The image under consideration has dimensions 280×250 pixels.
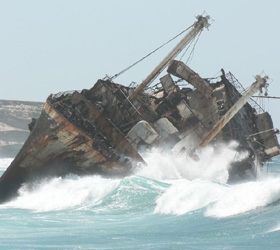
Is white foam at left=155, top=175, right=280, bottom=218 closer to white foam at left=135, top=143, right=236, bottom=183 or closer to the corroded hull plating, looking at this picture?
the corroded hull plating

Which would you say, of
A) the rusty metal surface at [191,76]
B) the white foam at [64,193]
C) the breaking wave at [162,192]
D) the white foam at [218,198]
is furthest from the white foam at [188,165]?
the white foam at [218,198]

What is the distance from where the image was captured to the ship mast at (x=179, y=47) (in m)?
23.6

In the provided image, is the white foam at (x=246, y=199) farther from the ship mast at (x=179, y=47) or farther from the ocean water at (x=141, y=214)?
the ship mast at (x=179, y=47)

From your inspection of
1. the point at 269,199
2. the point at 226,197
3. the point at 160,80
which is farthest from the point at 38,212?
the point at 160,80

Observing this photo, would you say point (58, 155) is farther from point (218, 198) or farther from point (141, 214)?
point (218, 198)

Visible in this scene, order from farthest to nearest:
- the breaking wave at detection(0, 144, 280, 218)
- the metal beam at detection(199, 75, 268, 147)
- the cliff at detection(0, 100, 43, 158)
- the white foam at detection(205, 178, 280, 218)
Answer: the cliff at detection(0, 100, 43, 158) → the metal beam at detection(199, 75, 268, 147) → the breaking wave at detection(0, 144, 280, 218) → the white foam at detection(205, 178, 280, 218)

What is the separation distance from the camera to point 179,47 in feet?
79.2

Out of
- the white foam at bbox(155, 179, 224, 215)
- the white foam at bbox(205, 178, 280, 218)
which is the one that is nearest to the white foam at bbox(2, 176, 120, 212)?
the white foam at bbox(155, 179, 224, 215)

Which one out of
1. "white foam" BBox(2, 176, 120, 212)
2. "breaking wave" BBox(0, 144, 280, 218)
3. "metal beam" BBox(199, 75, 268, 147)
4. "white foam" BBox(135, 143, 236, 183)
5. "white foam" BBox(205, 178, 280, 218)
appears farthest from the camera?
"metal beam" BBox(199, 75, 268, 147)

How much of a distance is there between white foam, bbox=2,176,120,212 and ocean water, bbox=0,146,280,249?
0.04 metres

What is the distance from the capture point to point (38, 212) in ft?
54.0

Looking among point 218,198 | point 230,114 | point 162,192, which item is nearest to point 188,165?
point 230,114

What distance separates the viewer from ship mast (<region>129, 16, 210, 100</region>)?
77.5ft

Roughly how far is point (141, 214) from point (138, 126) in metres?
6.47
